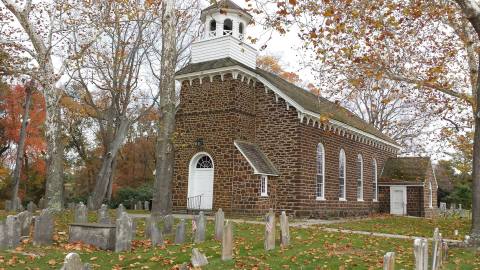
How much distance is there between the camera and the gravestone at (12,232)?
33.9 feet

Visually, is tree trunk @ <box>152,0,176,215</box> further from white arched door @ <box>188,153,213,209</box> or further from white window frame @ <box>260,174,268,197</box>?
white arched door @ <box>188,153,213,209</box>

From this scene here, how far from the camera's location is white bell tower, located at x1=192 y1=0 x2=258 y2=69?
77.5 feet

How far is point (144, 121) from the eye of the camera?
152 ft

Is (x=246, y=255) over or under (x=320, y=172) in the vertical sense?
under

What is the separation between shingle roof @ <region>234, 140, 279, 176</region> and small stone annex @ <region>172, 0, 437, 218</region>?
5 cm

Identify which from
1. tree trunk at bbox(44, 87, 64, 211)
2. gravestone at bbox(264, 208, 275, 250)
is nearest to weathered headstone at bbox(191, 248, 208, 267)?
gravestone at bbox(264, 208, 275, 250)

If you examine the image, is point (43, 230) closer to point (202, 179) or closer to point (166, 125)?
point (166, 125)

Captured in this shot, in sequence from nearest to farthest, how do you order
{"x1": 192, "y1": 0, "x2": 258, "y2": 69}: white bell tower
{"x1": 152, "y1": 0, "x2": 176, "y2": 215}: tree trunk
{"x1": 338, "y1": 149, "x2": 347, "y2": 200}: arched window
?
{"x1": 152, "y1": 0, "x2": 176, "y2": 215}: tree trunk
{"x1": 192, "y1": 0, "x2": 258, "y2": 69}: white bell tower
{"x1": 338, "y1": 149, "x2": 347, "y2": 200}: arched window

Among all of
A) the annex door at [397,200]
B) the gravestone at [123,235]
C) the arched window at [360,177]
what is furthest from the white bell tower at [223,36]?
the annex door at [397,200]

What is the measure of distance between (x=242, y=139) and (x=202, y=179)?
284 centimetres

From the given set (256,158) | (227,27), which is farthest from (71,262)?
(227,27)

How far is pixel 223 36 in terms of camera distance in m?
23.6

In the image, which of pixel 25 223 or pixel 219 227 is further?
pixel 219 227

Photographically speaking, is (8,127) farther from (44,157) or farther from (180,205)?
(180,205)
